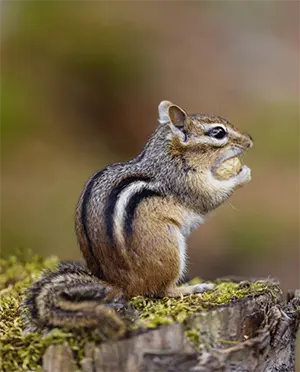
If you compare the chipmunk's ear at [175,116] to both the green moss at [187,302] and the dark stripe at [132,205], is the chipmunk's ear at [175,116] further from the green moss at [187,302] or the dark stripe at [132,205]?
the green moss at [187,302]

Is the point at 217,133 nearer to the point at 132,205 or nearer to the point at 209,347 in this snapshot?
the point at 132,205

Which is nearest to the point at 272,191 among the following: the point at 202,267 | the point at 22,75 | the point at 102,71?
the point at 202,267

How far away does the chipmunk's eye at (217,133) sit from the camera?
4398 millimetres

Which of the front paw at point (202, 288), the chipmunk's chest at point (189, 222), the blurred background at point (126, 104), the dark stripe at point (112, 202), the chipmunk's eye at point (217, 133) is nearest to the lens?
the dark stripe at point (112, 202)

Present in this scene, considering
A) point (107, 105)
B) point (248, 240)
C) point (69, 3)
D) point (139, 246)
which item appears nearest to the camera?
point (139, 246)

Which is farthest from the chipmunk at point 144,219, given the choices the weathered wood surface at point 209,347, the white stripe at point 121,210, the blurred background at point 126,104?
the blurred background at point 126,104

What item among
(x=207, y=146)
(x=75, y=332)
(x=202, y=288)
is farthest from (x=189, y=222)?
Result: (x=75, y=332)

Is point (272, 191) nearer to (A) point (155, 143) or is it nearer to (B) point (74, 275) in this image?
(A) point (155, 143)

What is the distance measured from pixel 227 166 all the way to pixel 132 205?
37.6 inches

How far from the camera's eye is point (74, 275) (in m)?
3.59

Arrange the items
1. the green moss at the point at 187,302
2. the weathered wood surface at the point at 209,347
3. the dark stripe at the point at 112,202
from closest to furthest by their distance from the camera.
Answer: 1. the weathered wood surface at the point at 209,347
2. the green moss at the point at 187,302
3. the dark stripe at the point at 112,202

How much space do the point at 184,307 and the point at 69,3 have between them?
1262 cm

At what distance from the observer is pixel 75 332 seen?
3104mm

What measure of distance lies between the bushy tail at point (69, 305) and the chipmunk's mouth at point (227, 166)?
1164 millimetres
